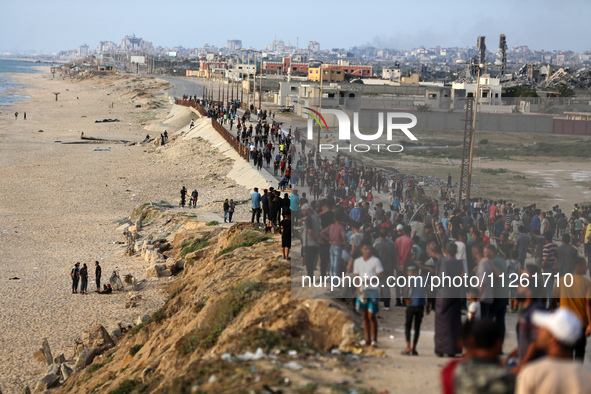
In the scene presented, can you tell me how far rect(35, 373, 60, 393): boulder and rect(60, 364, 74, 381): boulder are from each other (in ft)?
0.50

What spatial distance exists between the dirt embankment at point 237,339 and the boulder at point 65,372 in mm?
254

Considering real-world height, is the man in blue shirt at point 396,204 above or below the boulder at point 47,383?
above

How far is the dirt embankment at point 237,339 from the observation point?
23.8 feet

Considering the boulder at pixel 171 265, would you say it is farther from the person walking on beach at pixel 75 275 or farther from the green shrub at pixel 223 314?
the green shrub at pixel 223 314

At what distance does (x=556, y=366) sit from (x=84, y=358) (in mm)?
11334

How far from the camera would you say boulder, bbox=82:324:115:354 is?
46.8 ft

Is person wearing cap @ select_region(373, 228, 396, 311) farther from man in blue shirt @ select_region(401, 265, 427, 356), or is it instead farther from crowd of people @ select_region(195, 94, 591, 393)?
man in blue shirt @ select_region(401, 265, 427, 356)

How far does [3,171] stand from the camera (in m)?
40.0

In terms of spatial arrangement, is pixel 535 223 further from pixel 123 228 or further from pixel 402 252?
pixel 123 228

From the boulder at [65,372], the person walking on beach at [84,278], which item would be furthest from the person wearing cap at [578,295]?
the person walking on beach at [84,278]

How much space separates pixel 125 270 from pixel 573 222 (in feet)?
43.0

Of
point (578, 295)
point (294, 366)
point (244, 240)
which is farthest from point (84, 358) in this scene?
point (578, 295)

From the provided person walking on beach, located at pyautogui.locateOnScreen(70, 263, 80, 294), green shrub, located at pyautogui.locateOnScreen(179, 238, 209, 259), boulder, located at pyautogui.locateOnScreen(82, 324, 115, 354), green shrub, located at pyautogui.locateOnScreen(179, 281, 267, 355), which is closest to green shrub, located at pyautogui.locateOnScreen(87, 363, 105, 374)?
boulder, located at pyautogui.locateOnScreen(82, 324, 115, 354)

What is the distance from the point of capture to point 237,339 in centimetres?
841
